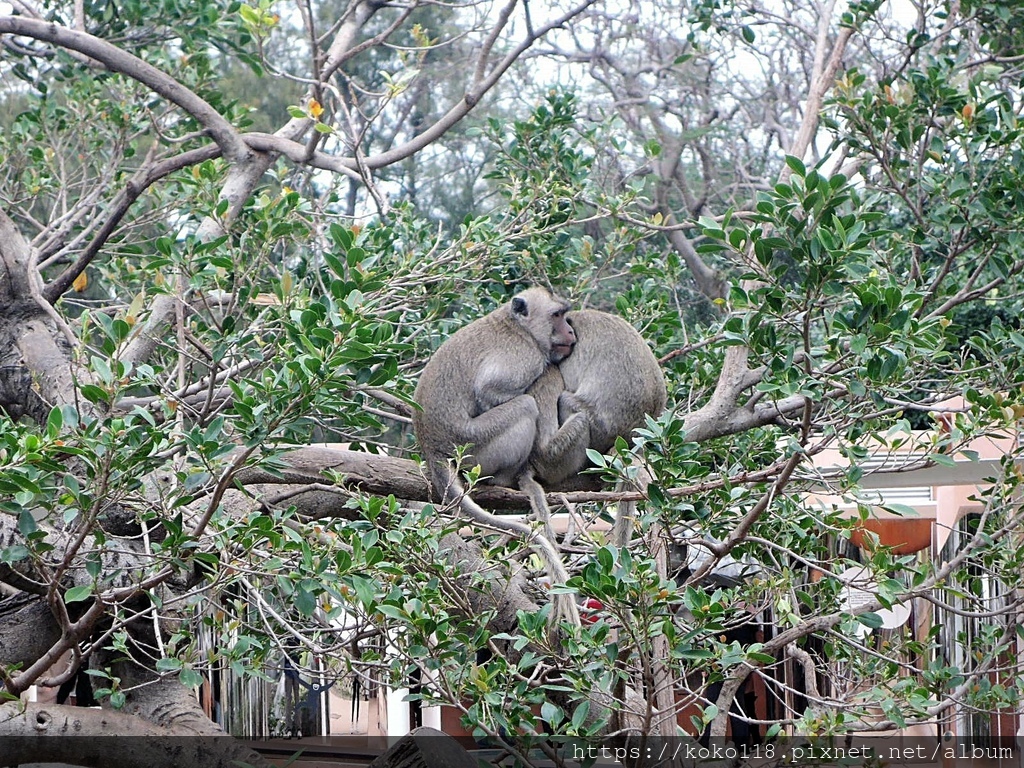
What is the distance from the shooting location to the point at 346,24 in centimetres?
518

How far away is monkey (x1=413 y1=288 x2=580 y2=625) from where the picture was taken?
441cm

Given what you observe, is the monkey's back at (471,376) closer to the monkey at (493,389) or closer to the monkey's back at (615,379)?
the monkey at (493,389)

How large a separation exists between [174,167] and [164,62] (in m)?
1.67

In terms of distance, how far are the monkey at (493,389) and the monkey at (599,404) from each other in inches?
3.3

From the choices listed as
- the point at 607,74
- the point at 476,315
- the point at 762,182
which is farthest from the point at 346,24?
the point at 607,74

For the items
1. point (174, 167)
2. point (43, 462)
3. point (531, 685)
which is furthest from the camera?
point (174, 167)

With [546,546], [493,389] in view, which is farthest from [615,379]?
[546,546]

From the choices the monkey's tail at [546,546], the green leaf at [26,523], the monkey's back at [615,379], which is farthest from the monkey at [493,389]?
the green leaf at [26,523]

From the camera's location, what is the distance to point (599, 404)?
4484 mm

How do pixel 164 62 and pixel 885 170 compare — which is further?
pixel 164 62

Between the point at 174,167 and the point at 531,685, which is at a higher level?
the point at 174,167

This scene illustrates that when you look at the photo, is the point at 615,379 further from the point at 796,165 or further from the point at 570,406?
the point at 796,165

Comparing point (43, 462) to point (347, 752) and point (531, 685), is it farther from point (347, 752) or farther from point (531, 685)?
point (347, 752)

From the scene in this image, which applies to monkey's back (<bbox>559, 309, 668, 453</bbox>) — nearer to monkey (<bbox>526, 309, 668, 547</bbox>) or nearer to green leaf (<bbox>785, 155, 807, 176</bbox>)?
monkey (<bbox>526, 309, 668, 547</bbox>)
